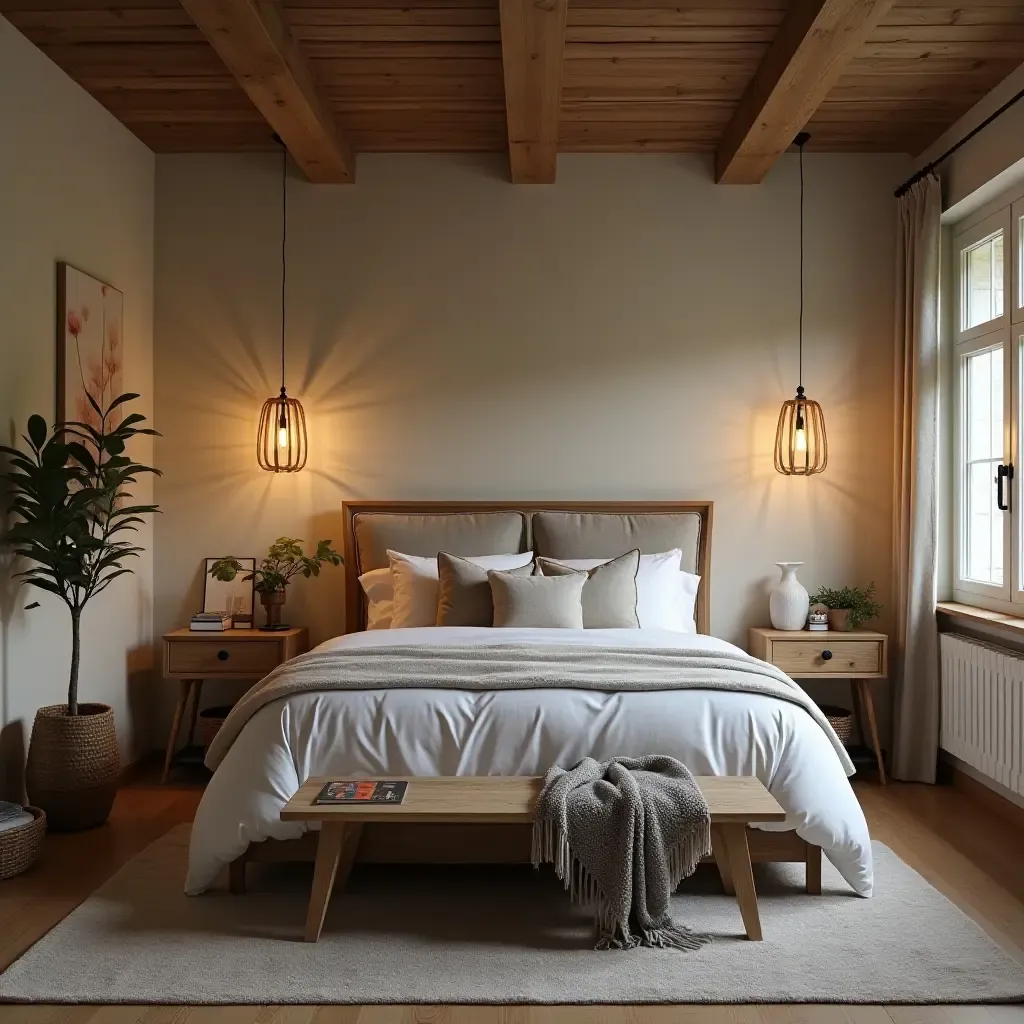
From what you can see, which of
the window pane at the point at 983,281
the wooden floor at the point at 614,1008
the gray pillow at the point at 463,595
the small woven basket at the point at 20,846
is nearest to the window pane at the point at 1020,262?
the window pane at the point at 983,281

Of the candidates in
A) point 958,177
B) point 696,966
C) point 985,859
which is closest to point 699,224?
point 958,177

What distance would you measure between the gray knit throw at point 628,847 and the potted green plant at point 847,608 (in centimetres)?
231

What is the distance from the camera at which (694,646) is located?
3.94 m

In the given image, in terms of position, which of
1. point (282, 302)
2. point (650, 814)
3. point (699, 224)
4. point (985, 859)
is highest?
point (699, 224)

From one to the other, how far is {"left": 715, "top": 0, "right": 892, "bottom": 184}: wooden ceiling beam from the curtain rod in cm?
65

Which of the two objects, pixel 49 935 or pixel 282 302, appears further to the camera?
pixel 282 302

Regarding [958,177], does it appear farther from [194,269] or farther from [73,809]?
[73,809]

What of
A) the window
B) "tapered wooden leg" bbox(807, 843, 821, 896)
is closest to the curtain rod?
the window

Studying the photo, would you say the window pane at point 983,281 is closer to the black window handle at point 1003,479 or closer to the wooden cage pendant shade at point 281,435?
the black window handle at point 1003,479

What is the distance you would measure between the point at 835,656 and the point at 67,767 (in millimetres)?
3269

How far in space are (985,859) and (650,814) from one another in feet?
5.14

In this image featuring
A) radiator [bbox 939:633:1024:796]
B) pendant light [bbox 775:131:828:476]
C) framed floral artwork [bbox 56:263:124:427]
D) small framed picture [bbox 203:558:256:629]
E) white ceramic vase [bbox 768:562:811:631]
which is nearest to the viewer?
radiator [bbox 939:633:1024:796]

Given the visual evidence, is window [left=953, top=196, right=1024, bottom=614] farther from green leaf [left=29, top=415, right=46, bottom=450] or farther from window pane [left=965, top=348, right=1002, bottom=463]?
green leaf [left=29, top=415, right=46, bottom=450]

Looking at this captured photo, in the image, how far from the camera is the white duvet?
10.7ft
